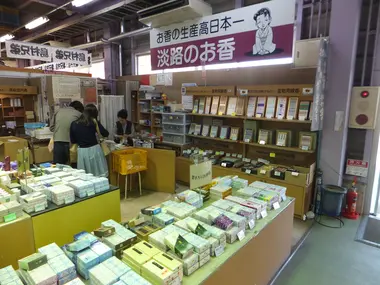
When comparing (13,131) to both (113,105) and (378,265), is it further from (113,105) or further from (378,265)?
(378,265)

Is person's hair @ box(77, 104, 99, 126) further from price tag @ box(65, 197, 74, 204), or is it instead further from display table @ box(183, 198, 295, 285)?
display table @ box(183, 198, 295, 285)

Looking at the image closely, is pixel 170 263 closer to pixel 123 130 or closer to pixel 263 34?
pixel 263 34

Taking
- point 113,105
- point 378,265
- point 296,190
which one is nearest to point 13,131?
point 113,105

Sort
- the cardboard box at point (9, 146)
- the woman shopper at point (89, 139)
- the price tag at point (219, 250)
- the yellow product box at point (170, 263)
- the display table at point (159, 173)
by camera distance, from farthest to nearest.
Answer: the cardboard box at point (9, 146) → the display table at point (159, 173) → the woman shopper at point (89, 139) → the price tag at point (219, 250) → the yellow product box at point (170, 263)

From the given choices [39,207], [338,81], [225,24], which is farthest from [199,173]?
[338,81]

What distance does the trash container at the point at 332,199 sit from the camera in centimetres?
364

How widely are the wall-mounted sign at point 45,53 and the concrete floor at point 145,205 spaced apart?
3655 mm

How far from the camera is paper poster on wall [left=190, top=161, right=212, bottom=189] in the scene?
2.11 metres

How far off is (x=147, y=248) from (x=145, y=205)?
266cm

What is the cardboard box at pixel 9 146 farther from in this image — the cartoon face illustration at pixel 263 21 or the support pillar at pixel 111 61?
the cartoon face illustration at pixel 263 21

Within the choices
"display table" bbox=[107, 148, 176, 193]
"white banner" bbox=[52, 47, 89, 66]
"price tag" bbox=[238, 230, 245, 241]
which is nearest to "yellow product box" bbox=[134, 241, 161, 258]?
"price tag" bbox=[238, 230, 245, 241]

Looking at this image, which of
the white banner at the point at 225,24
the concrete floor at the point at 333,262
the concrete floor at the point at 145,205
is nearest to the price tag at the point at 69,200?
the concrete floor at the point at 145,205

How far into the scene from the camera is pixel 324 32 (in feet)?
13.0

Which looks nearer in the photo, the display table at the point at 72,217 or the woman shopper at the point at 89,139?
the display table at the point at 72,217
